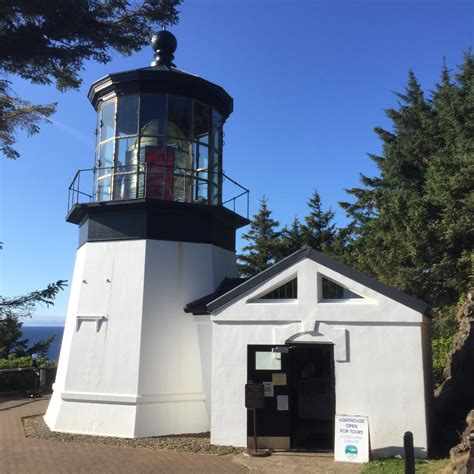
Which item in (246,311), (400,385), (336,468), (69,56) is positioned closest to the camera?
(69,56)

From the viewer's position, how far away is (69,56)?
5043 millimetres

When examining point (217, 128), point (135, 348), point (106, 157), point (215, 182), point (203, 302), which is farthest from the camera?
point (217, 128)

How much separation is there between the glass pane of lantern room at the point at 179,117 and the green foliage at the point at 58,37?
700 cm

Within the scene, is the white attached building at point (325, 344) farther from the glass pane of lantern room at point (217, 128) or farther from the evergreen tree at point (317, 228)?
the evergreen tree at point (317, 228)

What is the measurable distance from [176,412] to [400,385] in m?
5.06

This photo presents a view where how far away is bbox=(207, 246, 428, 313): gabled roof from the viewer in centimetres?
965

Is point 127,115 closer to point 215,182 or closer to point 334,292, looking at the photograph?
point 215,182

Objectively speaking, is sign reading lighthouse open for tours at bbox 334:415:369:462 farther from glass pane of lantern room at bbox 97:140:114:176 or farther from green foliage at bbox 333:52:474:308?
A: green foliage at bbox 333:52:474:308

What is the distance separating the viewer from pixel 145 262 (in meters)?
12.1

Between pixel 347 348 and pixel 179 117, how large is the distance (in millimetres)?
7029

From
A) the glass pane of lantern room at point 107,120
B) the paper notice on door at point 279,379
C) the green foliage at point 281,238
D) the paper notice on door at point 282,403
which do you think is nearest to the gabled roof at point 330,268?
the paper notice on door at point 279,379

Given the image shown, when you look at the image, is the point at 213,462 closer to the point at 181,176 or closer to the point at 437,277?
the point at 181,176

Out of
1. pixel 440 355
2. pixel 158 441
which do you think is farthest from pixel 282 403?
pixel 440 355

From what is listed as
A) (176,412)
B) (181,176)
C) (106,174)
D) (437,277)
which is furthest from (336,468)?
(437,277)
